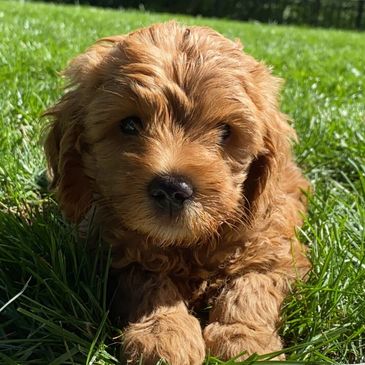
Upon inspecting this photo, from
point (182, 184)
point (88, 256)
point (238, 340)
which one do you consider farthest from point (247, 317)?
point (88, 256)

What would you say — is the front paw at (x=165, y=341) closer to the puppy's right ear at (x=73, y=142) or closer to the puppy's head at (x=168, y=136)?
the puppy's head at (x=168, y=136)

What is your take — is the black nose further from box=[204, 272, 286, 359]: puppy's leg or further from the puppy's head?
box=[204, 272, 286, 359]: puppy's leg

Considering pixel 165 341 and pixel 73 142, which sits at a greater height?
pixel 73 142

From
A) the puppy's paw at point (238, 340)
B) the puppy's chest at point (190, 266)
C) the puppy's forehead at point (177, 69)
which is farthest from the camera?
the puppy's chest at point (190, 266)

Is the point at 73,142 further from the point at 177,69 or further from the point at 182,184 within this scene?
the point at 182,184

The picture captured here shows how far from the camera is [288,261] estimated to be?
297 cm

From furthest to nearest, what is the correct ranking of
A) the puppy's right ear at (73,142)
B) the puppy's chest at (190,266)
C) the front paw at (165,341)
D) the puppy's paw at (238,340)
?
1. the puppy's right ear at (73,142)
2. the puppy's chest at (190,266)
3. the puppy's paw at (238,340)
4. the front paw at (165,341)

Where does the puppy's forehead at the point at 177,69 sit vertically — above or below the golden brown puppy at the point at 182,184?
above

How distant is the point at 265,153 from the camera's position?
9.86 ft

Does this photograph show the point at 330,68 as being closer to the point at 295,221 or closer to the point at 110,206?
the point at 295,221

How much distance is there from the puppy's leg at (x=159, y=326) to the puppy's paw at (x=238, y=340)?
49 millimetres

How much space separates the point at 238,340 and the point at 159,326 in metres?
0.29

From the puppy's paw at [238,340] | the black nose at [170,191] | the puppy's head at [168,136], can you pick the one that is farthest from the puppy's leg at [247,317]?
the black nose at [170,191]

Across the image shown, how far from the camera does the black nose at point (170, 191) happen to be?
241 cm
